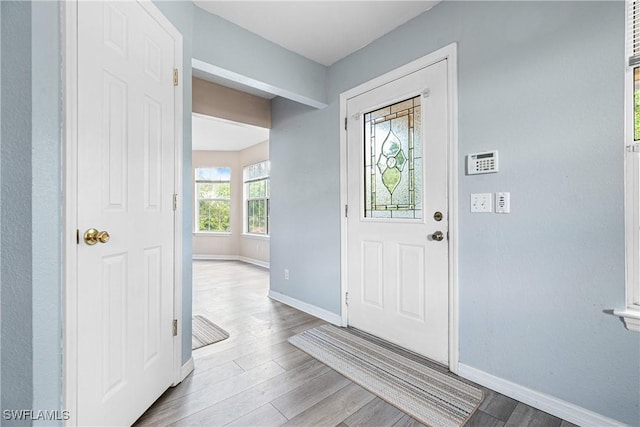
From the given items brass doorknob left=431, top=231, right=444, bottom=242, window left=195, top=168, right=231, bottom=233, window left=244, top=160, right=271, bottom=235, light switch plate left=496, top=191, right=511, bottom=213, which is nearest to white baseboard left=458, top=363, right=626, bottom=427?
brass doorknob left=431, top=231, right=444, bottom=242

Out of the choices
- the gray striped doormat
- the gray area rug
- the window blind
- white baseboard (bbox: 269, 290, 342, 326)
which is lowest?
the gray striped doormat

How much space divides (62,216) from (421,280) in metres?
2.08

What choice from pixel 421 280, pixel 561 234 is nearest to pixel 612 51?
pixel 561 234

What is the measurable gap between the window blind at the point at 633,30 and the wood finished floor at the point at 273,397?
1.80 m

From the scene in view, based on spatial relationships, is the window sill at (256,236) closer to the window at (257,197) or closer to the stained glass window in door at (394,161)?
the window at (257,197)

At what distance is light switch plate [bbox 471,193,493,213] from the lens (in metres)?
1.74

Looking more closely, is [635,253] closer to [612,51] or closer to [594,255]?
[594,255]

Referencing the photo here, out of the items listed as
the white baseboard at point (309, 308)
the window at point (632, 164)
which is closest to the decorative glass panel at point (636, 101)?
the window at point (632, 164)

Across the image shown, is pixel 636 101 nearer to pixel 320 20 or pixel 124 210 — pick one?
pixel 320 20

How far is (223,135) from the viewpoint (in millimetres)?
5371

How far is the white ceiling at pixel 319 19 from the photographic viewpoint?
6.59 ft

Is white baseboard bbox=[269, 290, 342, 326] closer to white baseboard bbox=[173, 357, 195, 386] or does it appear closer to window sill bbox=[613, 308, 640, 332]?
white baseboard bbox=[173, 357, 195, 386]

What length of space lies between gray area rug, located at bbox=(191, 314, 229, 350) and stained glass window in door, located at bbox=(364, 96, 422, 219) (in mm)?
1659

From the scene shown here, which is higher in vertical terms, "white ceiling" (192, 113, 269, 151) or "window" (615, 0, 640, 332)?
"white ceiling" (192, 113, 269, 151)
